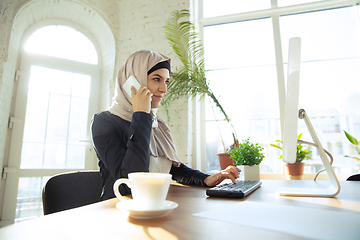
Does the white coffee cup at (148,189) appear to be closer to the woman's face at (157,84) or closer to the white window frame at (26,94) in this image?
the woman's face at (157,84)

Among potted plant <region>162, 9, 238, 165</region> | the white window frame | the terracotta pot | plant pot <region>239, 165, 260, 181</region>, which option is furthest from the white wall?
plant pot <region>239, 165, 260, 181</region>

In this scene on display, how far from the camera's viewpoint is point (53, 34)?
2967 millimetres

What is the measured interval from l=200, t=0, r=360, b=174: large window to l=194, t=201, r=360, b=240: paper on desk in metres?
2.05

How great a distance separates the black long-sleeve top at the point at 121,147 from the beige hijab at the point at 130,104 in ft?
0.29

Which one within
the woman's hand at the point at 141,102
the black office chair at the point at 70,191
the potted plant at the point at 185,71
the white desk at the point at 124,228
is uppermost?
the potted plant at the point at 185,71

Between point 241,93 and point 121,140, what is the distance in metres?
1.92

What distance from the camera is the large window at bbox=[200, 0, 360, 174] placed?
8.16 ft

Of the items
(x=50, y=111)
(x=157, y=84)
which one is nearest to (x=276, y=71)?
(x=157, y=84)

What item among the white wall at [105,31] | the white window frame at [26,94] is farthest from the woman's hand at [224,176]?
the white window frame at [26,94]

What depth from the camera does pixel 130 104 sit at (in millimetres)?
1384

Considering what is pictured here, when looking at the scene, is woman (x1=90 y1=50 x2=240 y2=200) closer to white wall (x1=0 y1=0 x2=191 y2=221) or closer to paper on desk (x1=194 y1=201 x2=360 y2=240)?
paper on desk (x1=194 y1=201 x2=360 y2=240)

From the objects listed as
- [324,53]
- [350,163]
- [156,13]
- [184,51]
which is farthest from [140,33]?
[350,163]

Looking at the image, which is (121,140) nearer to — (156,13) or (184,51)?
(184,51)

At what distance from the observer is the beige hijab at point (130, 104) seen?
1324 millimetres
